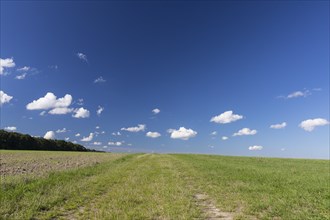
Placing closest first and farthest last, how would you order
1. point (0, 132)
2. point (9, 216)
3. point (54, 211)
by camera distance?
point (9, 216), point (54, 211), point (0, 132)

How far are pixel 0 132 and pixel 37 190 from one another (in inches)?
4469

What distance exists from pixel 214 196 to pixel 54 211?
6.84 metres

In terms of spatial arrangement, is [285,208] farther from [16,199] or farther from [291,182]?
[16,199]

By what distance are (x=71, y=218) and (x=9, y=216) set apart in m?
1.85

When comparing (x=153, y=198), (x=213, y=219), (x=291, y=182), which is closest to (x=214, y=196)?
(x=153, y=198)

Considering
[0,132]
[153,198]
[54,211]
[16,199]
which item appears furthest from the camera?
[0,132]

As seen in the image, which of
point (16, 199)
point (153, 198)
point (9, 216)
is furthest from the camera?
point (153, 198)

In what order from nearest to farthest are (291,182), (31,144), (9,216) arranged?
(9,216), (291,182), (31,144)

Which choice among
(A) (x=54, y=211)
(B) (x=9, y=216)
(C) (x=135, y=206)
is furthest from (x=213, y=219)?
(B) (x=9, y=216)

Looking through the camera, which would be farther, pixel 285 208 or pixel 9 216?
pixel 285 208

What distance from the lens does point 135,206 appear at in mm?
9898

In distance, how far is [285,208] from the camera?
10070 millimetres

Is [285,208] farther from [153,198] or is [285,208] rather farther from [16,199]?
[16,199]

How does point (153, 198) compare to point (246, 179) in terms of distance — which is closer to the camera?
point (153, 198)
